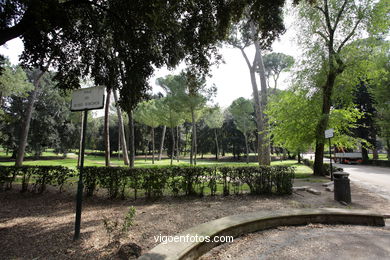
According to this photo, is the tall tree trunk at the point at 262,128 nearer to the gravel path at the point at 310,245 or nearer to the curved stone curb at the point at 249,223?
the curved stone curb at the point at 249,223

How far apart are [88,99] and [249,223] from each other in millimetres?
3819

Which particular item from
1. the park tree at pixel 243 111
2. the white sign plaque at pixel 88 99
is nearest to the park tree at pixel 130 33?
the white sign plaque at pixel 88 99

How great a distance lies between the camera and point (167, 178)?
6.06m

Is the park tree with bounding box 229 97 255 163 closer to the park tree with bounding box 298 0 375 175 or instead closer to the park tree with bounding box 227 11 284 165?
the park tree with bounding box 227 11 284 165

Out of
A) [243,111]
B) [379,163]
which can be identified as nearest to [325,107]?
[379,163]

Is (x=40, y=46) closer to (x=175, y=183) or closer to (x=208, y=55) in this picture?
(x=208, y=55)

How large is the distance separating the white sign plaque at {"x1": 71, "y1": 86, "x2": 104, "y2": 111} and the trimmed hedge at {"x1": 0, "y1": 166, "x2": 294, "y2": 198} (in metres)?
2.90

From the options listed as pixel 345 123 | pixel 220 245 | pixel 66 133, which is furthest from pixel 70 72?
pixel 66 133

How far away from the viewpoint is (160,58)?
6.82 meters

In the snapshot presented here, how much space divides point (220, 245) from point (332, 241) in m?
1.96

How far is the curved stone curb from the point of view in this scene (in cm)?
262

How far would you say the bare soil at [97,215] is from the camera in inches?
120

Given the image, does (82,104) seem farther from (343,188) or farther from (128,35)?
(343,188)

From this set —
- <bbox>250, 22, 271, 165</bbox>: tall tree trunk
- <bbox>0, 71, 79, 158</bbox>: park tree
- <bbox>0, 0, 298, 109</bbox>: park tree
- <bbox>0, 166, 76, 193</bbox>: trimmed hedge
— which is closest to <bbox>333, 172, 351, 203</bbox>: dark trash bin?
<bbox>0, 0, 298, 109</bbox>: park tree
